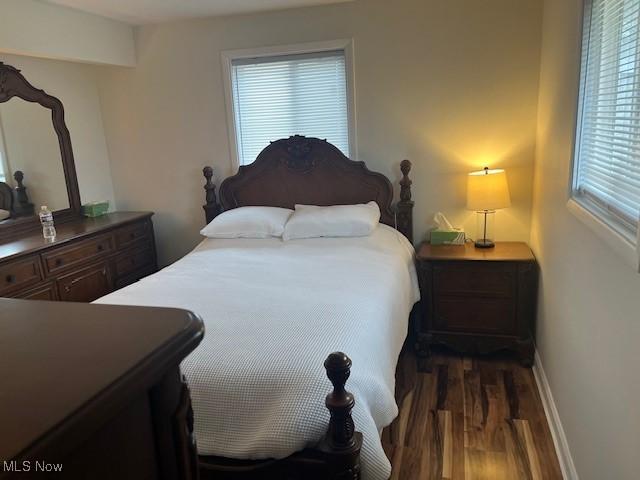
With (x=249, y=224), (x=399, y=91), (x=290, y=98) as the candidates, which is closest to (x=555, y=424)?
(x=249, y=224)

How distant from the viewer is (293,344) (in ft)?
5.61

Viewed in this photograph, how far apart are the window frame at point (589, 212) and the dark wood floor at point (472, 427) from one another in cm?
109

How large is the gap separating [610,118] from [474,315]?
1599 millimetres

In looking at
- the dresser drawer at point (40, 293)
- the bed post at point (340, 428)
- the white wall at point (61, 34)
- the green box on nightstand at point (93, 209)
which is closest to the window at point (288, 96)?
the white wall at point (61, 34)

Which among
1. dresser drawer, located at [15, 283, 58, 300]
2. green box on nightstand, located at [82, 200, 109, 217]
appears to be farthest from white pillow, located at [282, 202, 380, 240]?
green box on nightstand, located at [82, 200, 109, 217]

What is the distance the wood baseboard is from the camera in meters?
1.97

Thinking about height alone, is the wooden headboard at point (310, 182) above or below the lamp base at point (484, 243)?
above

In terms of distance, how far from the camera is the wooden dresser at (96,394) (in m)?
0.46

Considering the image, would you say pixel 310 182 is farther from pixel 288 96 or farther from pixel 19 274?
pixel 19 274

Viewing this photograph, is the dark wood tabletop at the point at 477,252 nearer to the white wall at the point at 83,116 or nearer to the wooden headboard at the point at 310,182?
the wooden headboard at the point at 310,182

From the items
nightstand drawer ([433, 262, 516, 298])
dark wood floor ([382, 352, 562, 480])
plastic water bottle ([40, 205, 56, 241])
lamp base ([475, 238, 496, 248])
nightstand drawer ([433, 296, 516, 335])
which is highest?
plastic water bottle ([40, 205, 56, 241])

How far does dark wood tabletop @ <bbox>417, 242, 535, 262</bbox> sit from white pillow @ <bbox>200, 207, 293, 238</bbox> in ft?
3.16

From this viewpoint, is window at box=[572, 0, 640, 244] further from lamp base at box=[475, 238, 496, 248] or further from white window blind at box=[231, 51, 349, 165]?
white window blind at box=[231, 51, 349, 165]

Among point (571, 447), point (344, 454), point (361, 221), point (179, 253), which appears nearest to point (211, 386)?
point (344, 454)
